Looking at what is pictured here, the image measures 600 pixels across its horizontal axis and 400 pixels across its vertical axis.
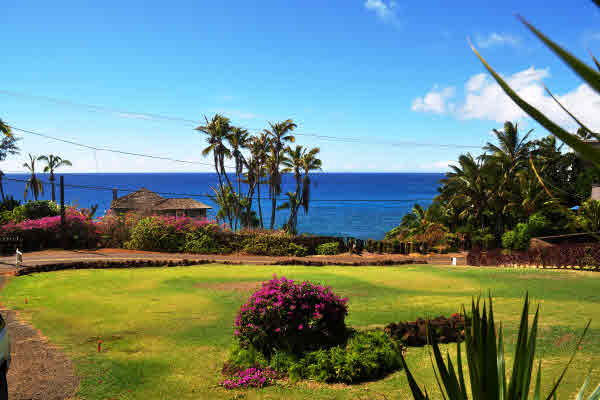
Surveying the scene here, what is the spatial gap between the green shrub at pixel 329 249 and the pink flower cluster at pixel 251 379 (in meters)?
22.9

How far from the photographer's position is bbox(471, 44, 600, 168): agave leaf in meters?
1.03

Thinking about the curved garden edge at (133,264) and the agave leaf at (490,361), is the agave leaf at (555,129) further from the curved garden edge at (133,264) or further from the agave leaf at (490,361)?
the curved garden edge at (133,264)

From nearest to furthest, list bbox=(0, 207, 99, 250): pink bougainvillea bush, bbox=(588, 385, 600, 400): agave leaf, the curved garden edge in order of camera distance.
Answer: bbox=(588, 385, 600, 400): agave leaf < the curved garden edge < bbox=(0, 207, 99, 250): pink bougainvillea bush

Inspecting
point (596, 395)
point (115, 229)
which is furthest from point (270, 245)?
point (596, 395)

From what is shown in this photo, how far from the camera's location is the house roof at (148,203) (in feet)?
153

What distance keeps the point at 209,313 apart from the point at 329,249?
63.4 feet

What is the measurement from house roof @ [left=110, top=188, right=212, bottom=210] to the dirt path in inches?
1508

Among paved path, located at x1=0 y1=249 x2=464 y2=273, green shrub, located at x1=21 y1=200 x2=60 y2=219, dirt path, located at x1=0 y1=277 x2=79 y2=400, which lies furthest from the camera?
green shrub, located at x1=21 y1=200 x2=60 y2=219

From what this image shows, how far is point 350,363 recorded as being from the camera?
737cm

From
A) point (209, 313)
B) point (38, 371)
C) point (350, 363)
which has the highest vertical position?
point (350, 363)

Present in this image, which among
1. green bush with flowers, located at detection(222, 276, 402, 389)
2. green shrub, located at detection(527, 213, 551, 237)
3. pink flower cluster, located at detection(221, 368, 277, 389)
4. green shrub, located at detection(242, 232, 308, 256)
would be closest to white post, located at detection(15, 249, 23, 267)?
green shrub, located at detection(242, 232, 308, 256)

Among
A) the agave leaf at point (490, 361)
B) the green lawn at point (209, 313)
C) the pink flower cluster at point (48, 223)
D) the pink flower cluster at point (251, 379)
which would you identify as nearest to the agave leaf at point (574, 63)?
the agave leaf at point (490, 361)

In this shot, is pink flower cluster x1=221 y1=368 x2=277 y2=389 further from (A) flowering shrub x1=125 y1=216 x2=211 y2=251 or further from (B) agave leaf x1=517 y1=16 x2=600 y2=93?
(A) flowering shrub x1=125 y1=216 x2=211 y2=251

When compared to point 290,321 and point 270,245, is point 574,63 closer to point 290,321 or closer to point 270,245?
point 290,321
